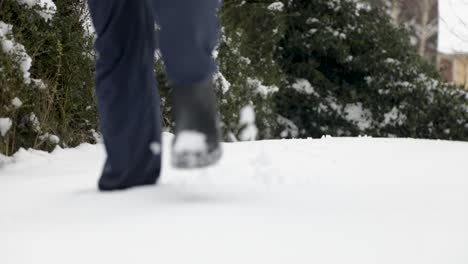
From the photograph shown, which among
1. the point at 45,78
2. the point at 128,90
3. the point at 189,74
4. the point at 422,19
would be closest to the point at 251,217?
the point at 189,74

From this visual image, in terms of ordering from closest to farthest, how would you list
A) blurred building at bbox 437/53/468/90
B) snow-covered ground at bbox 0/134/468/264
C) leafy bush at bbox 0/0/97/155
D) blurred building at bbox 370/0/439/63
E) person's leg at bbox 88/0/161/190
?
1. snow-covered ground at bbox 0/134/468/264
2. person's leg at bbox 88/0/161/190
3. leafy bush at bbox 0/0/97/155
4. blurred building at bbox 370/0/439/63
5. blurred building at bbox 437/53/468/90

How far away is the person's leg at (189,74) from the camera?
1801 mm

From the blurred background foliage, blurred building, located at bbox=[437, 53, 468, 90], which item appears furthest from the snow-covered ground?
blurred building, located at bbox=[437, 53, 468, 90]

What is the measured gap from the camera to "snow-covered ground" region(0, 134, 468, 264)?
1534mm

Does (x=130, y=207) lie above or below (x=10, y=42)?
below

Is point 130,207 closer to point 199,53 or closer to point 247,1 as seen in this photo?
point 199,53

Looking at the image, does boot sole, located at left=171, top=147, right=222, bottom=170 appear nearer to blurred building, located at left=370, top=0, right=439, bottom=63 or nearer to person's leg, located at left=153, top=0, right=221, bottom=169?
person's leg, located at left=153, top=0, right=221, bottom=169

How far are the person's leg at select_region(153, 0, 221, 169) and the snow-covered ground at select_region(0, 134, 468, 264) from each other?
15 cm

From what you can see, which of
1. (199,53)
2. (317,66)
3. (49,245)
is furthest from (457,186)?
(317,66)

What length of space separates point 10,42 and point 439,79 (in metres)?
6.26

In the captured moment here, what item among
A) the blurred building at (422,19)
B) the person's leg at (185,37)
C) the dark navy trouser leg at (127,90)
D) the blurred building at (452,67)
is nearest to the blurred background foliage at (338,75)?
the dark navy trouser leg at (127,90)

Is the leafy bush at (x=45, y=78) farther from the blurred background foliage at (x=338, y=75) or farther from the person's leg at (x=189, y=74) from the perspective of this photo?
the blurred background foliage at (x=338, y=75)

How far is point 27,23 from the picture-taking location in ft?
13.4

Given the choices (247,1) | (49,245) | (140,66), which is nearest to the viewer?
(49,245)
